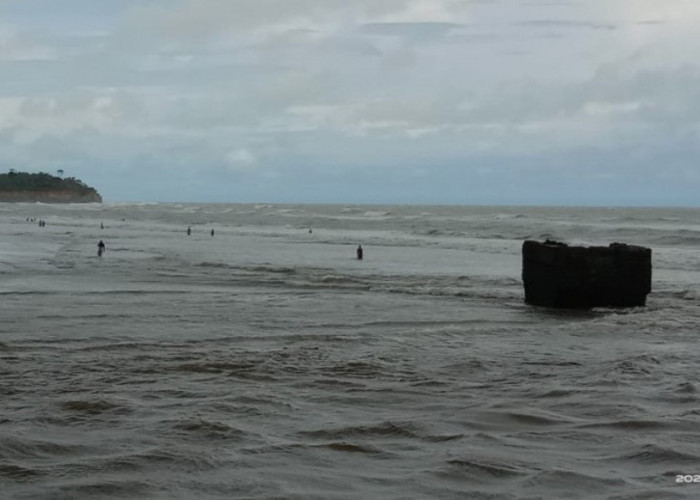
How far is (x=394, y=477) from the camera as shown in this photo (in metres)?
6.14

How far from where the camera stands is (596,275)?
706 inches

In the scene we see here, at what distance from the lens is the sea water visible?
6.11 metres

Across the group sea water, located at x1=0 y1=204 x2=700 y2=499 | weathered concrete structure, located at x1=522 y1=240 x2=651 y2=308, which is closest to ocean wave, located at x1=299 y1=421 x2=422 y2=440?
sea water, located at x1=0 y1=204 x2=700 y2=499

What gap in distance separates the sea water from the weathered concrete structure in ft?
1.59

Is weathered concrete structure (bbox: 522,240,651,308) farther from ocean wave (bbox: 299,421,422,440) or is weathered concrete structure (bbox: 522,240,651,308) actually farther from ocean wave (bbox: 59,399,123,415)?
ocean wave (bbox: 59,399,123,415)

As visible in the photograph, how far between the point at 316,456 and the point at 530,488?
1.54 metres

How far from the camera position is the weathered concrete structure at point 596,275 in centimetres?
1784

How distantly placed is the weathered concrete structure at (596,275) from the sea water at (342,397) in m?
0.48

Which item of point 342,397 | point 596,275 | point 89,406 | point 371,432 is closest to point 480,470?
point 371,432

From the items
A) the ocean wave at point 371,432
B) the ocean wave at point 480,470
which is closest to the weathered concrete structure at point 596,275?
the ocean wave at point 371,432

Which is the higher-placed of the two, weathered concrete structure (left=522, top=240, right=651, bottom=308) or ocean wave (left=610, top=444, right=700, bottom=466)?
weathered concrete structure (left=522, top=240, right=651, bottom=308)

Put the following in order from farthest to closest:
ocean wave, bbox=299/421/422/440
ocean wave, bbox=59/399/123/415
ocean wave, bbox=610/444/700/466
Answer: ocean wave, bbox=59/399/123/415
ocean wave, bbox=299/421/422/440
ocean wave, bbox=610/444/700/466

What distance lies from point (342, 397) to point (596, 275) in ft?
33.4

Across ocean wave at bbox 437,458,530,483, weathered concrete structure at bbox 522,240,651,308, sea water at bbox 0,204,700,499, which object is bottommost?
sea water at bbox 0,204,700,499
